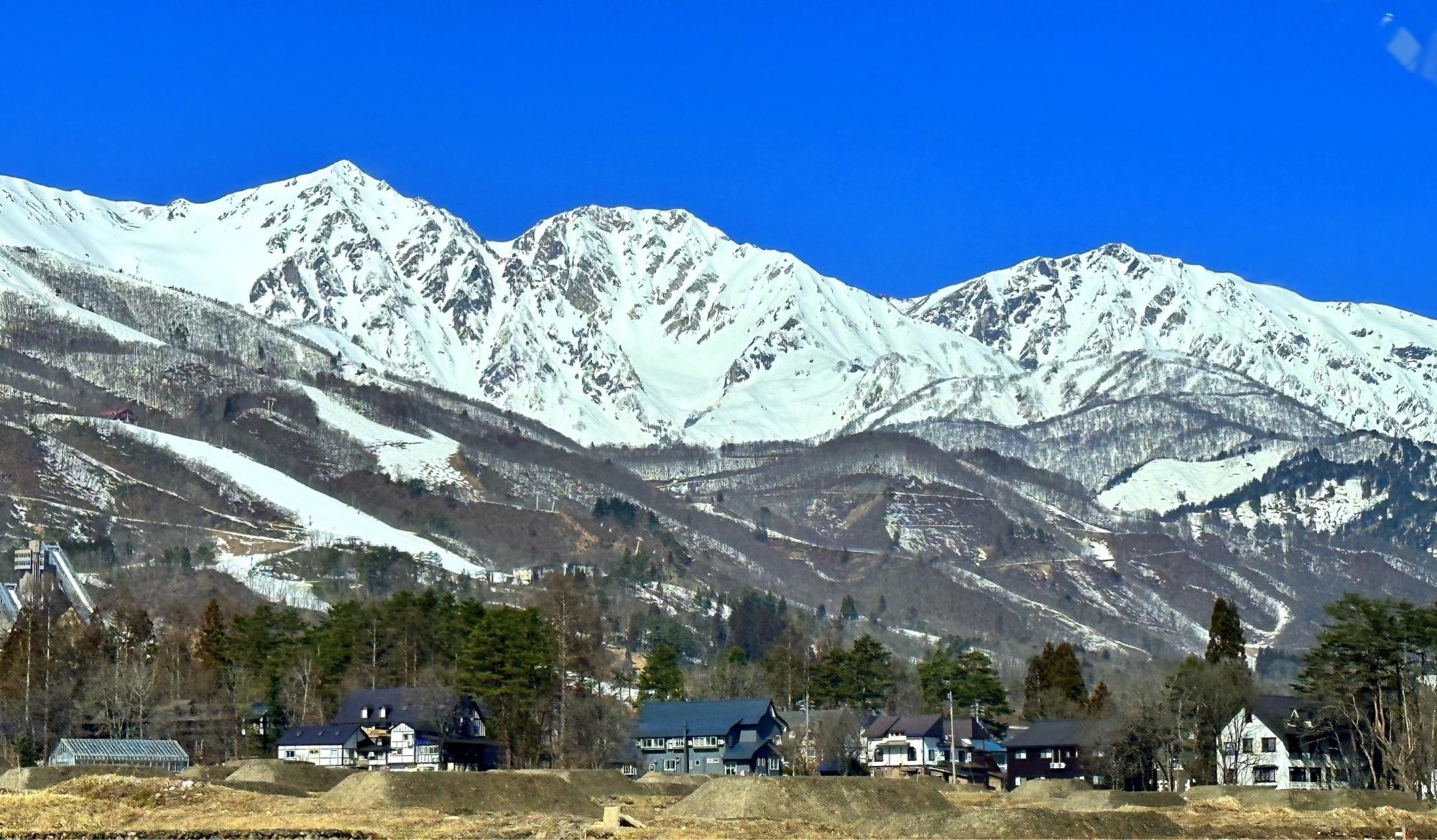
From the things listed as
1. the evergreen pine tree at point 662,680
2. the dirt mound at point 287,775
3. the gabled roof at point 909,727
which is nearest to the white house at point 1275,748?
the gabled roof at point 909,727

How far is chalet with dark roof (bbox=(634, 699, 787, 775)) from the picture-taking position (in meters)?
139

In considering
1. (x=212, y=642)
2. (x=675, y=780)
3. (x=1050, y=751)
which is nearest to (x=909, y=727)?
(x=1050, y=751)

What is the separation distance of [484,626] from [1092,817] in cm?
5714

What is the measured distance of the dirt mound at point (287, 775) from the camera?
8950 centimetres

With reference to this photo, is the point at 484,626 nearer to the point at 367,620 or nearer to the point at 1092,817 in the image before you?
the point at 367,620

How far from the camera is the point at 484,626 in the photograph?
4934 inches

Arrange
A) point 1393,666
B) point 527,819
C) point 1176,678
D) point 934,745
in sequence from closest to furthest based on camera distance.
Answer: point 527,819 → point 1393,666 → point 1176,678 → point 934,745

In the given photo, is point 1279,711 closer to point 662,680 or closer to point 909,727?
point 909,727

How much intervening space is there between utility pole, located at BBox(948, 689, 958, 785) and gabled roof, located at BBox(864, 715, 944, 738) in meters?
1.00

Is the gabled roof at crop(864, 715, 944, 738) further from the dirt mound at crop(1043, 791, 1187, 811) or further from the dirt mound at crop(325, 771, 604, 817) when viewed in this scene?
the dirt mound at crop(325, 771, 604, 817)

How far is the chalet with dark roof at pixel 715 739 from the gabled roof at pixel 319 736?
62.5 ft

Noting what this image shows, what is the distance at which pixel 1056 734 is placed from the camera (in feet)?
446

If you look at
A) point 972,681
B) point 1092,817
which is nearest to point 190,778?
point 1092,817

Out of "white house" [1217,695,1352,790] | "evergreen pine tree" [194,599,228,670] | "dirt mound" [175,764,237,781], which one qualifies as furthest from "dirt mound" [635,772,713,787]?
"evergreen pine tree" [194,599,228,670]
